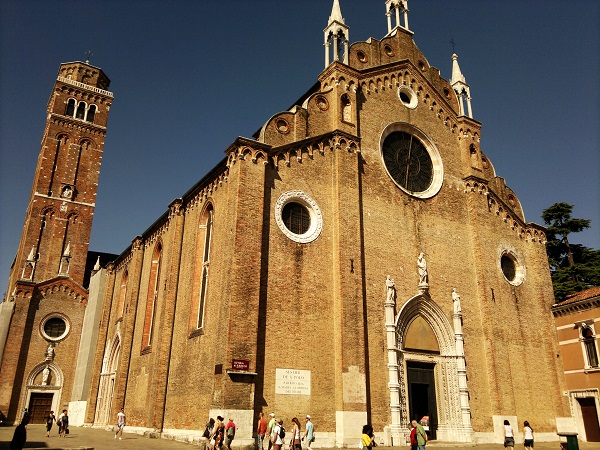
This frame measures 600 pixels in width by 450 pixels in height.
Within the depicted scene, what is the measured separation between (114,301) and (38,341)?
276 inches

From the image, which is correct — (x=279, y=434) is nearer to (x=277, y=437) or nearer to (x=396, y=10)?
(x=277, y=437)

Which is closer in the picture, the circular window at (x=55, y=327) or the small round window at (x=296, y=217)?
the small round window at (x=296, y=217)

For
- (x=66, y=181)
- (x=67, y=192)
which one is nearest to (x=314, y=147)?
(x=67, y=192)

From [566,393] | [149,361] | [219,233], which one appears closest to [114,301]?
[149,361]

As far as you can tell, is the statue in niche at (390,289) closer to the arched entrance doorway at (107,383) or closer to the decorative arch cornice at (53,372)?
the arched entrance doorway at (107,383)

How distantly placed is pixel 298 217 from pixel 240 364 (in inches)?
238

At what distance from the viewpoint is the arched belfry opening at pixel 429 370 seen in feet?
60.1

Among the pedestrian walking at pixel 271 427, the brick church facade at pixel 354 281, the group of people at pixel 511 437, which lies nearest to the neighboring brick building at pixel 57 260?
the brick church facade at pixel 354 281

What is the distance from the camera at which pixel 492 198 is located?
24.4 metres

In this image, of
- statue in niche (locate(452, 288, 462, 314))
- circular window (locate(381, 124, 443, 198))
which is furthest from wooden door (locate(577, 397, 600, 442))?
circular window (locate(381, 124, 443, 198))

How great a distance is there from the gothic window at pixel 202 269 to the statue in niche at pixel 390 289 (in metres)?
6.96

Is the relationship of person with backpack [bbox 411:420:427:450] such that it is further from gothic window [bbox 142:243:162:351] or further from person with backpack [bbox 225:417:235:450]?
gothic window [bbox 142:243:162:351]

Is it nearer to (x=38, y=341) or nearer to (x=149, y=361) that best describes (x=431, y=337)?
(x=149, y=361)

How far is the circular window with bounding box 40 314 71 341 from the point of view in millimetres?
34844
